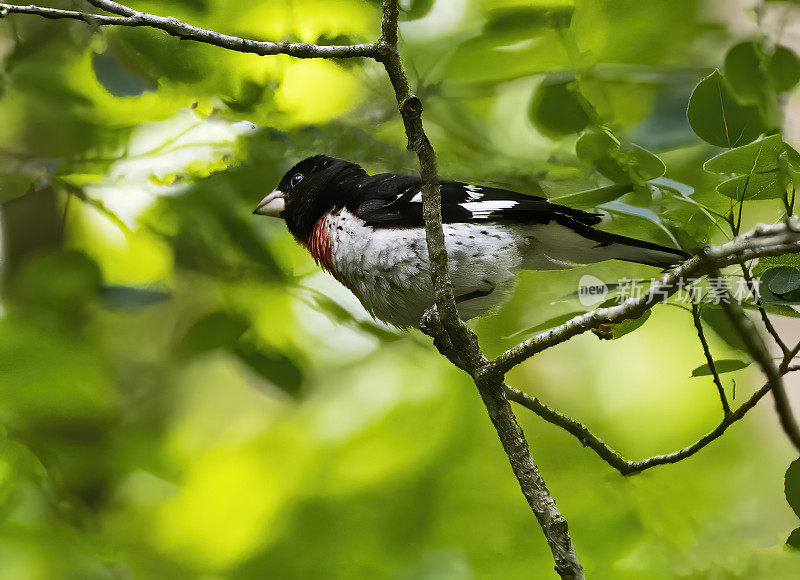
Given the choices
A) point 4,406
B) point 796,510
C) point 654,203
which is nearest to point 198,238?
point 4,406

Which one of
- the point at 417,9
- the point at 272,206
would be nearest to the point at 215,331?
the point at 272,206

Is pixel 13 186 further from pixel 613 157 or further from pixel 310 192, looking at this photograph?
pixel 613 157

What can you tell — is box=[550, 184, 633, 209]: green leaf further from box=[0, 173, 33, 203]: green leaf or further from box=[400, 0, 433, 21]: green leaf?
box=[0, 173, 33, 203]: green leaf

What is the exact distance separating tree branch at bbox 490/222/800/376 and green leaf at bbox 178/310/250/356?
652 millimetres

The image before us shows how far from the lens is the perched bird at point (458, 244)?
789mm

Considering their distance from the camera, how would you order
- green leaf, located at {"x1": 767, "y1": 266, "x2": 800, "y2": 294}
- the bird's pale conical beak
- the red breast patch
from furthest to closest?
the bird's pale conical beak → the red breast patch → green leaf, located at {"x1": 767, "y1": 266, "x2": 800, "y2": 294}

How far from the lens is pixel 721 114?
21.0 inches

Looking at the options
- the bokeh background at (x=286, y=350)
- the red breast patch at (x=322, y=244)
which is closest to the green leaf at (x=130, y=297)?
the bokeh background at (x=286, y=350)

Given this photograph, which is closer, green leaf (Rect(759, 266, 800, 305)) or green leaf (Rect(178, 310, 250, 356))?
green leaf (Rect(759, 266, 800, 305))

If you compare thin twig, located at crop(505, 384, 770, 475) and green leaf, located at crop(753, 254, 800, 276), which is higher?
green leaf, located at crop(753, 254, 800, 276)

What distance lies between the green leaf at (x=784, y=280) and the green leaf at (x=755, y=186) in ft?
0.18

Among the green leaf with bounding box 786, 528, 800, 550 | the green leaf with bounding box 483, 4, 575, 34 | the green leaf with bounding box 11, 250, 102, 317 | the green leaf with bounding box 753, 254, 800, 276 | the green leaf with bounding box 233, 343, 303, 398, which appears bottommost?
the green leaf with bounding box 786, 528, 800, 550

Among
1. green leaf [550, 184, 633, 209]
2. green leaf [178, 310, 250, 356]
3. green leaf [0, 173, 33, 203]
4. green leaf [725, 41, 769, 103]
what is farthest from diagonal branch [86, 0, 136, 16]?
green leaf [0, 173, 33, 203]

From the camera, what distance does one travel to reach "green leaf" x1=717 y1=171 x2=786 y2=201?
0.51 meters
